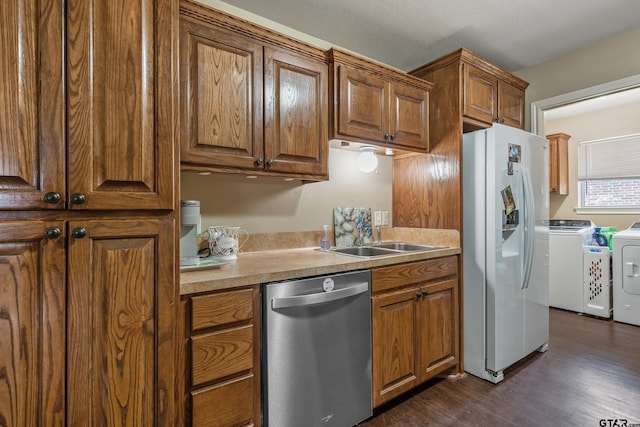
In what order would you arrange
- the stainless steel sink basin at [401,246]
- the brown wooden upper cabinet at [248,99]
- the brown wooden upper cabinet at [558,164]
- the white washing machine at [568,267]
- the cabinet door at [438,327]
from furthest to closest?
the brown wooden upper cabinet at [558,164]
the white washing machine at [568,267]
the stainless steel sink basin at [401,246]
the cabinet door at [438,327]
the brown wooden upper cabinet at [248,99]

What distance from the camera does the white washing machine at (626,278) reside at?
124 inches

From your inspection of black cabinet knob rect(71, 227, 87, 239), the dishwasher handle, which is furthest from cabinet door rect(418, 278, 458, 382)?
black cabinet knob rect(71, 227, 87, 239)

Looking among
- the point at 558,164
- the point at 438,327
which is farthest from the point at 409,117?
the point at 558,164

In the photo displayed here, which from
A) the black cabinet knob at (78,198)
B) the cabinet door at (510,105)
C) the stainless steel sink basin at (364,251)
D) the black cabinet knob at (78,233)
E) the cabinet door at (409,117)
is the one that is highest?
the cabinet door at (510,105)

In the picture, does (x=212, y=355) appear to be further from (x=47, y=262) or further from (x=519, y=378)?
(x=519, y=378)

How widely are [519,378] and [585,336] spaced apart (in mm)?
1235

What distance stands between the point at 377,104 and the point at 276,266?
4.18 feet

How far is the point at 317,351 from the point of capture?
1509mm

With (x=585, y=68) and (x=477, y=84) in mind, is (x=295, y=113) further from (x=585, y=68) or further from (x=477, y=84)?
(x=585, y=68)

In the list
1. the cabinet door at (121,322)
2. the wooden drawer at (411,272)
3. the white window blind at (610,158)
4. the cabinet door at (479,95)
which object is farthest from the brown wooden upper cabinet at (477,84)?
the white window blind at (610,158)

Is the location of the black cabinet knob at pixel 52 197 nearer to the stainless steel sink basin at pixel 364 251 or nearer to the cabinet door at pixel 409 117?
the stainless steel sink basin at pixel 364 251

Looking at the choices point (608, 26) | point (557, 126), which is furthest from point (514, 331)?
point (557, 126)

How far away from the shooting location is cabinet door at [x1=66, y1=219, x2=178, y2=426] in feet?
3.31

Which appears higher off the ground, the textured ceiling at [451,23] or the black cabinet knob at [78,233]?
the textured ceiling at [451,23]
